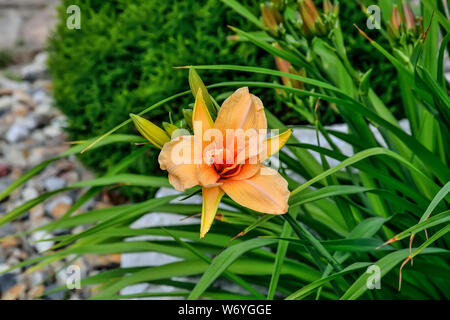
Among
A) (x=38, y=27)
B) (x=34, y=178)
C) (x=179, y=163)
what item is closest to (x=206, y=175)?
(x=179, y=163)

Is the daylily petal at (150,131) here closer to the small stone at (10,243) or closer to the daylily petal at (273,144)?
the daylily petal at (273,144)

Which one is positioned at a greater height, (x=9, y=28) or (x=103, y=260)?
(x=9, y=28)

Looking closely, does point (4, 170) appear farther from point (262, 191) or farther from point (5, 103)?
point (262, 191)

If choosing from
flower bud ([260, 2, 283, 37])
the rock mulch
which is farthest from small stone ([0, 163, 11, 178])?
flower bud ([260, 2, 283, 37])

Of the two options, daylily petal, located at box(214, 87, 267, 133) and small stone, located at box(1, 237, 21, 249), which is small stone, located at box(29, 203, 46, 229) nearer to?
small stone, located at box(1, 237, 21, 249)

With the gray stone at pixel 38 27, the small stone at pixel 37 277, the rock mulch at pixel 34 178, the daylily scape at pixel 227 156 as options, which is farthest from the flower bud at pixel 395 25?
the gray stone at pixel 38 27
